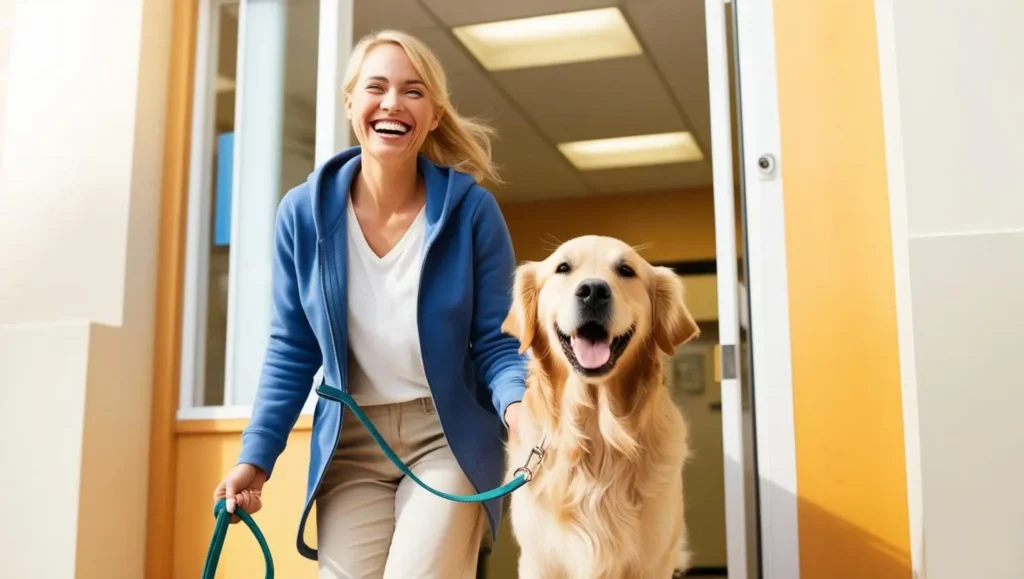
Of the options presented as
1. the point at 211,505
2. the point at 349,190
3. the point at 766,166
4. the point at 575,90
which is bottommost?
the point at 211,505

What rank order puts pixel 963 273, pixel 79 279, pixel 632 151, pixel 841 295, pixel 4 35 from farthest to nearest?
1. pixel 632 151
2. pixel 4 35
3. pixel 79 279
4. pixel 841 295
5. pixel 963 273

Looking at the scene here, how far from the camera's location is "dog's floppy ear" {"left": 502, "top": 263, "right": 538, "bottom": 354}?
1.56 meters

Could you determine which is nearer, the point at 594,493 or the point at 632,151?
the point at 594,493

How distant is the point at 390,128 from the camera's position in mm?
1681

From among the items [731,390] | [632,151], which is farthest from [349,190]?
[632,151]

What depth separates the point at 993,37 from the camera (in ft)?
7.06

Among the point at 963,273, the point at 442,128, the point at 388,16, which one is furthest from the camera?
the point at 388,16

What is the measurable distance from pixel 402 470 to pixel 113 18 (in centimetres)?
238

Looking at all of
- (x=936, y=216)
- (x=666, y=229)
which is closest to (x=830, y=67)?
(x=936, y=216)

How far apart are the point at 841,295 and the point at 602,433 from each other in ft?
3.98

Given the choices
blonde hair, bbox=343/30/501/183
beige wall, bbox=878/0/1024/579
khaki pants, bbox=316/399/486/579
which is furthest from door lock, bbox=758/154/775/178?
khaki pants, bbox=316/399/486/579

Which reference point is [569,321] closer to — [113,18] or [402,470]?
[402,470]

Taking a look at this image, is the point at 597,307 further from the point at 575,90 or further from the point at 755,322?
the point at 575,90

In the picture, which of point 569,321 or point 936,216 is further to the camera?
point 936,216
